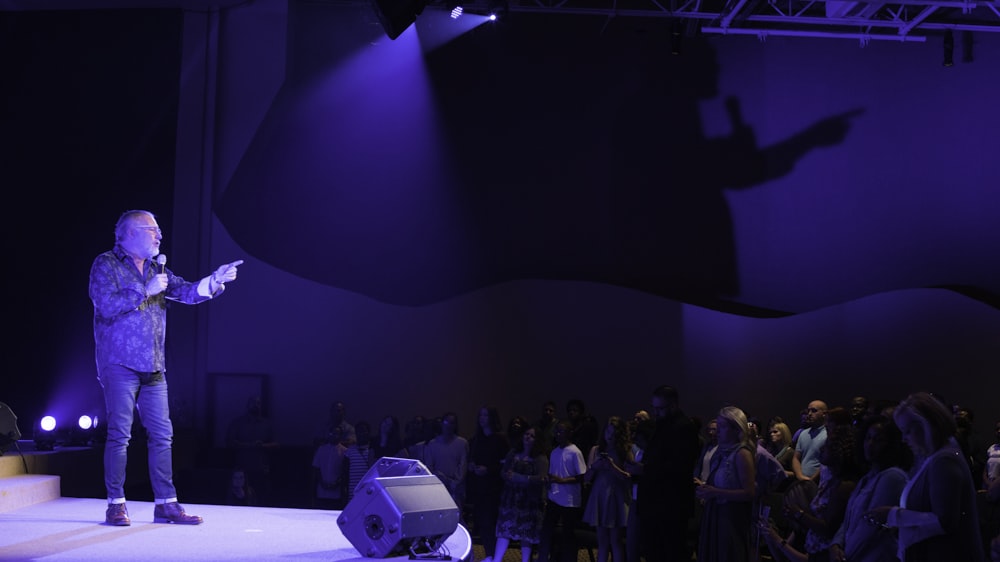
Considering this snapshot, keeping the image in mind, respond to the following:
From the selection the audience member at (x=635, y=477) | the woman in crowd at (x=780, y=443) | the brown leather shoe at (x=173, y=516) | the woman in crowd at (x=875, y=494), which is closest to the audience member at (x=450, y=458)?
the audience member at (x=635, y=477)

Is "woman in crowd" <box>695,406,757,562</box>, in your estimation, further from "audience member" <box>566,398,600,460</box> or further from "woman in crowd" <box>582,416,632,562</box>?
"audience member" <box>566,398,600,460</box>

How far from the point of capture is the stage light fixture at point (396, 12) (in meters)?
6.59

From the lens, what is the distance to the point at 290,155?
9578 millimetres

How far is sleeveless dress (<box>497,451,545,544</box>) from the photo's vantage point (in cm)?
694

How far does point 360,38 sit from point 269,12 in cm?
93

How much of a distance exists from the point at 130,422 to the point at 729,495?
2892mm

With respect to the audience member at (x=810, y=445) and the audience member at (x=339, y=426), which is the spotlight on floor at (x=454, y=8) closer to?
the audience member at (x=339, y=426)

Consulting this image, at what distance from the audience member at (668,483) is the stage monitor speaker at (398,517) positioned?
96.0 inches

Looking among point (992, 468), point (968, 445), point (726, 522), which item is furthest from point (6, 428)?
point (968, 445)

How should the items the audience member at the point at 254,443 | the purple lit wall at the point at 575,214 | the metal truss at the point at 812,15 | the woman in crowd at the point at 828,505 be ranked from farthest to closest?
the purple lit wall at the point at 575,214 → the audience member at the point at 254,443 → the metal truss at the point at 812,15 → the woman in crowd at the point at 828,505

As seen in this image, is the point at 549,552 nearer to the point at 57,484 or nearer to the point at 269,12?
the point at 57,484

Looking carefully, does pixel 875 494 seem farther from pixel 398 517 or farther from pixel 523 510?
pixel 523 510

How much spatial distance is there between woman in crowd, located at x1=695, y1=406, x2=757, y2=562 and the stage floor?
65.1 inches

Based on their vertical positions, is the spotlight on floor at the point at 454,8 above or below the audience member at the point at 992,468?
above
